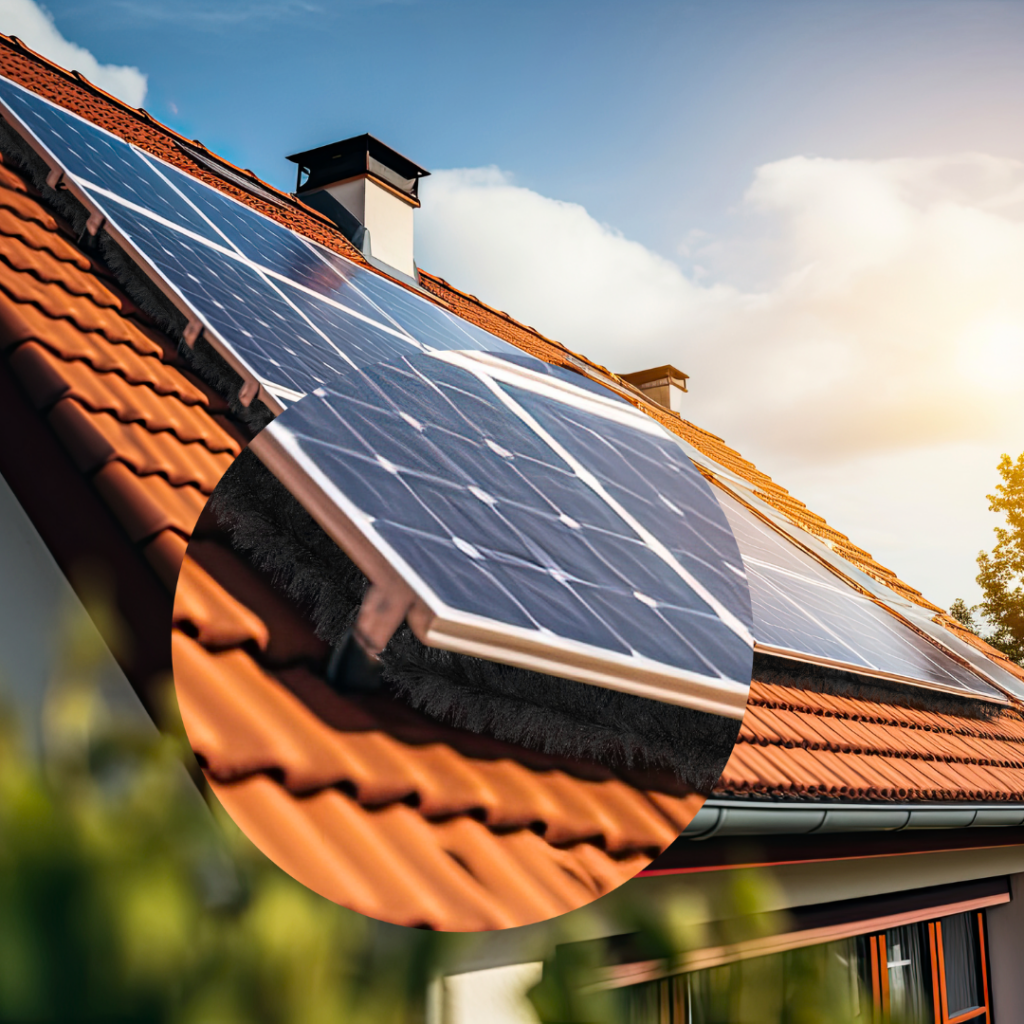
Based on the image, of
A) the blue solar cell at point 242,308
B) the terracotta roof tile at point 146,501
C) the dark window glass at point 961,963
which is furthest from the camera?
the dark window glass at point 961,963

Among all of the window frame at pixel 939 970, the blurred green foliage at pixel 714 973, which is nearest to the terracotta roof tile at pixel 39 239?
the blurred green foliage at pixel 714 973

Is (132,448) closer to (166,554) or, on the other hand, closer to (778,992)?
(166,554)

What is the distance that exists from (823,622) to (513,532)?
4659 millimetres

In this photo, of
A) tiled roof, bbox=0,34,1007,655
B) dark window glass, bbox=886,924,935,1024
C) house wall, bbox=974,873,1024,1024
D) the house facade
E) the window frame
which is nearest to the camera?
the house facade

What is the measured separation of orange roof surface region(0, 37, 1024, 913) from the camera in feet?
4.30

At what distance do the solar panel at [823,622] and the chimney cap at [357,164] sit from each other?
641cm

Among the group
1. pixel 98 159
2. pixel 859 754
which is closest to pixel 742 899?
pixel 859 754

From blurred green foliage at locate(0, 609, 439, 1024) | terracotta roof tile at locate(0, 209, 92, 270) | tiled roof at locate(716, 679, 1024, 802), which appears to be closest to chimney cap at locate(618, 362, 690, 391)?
tiled roof at locate(716, 679, 1024, 802)

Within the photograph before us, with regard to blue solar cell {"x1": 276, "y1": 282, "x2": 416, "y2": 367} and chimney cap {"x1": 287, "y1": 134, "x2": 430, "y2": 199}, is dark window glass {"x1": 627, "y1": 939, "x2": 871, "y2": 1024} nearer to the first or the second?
blue solar cell {"x1": 276, "y1": 282, "x2": 416, "y2": 367}

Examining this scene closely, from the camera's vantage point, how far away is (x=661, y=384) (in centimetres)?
1708

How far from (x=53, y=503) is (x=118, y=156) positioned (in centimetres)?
338

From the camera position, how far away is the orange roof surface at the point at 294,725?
51.6 inches

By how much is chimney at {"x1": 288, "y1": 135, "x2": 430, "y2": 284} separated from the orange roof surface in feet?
21.5

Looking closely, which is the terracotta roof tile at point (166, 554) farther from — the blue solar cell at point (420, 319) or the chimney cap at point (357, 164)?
the chimney cap at point (357, 164)
